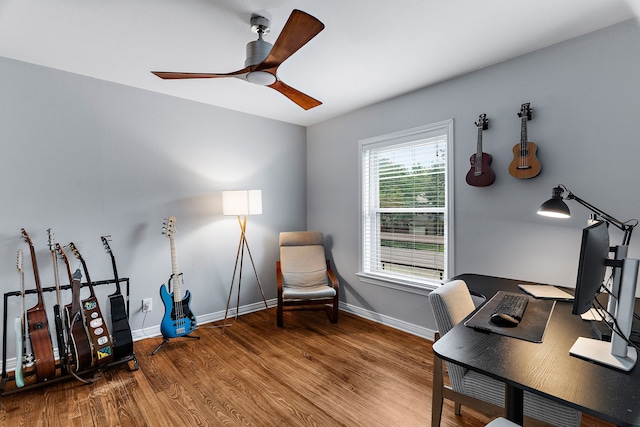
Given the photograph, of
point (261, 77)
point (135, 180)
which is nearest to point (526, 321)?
point (261, 77)

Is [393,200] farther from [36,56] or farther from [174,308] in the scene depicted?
[36,56]

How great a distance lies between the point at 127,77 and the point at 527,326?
136 inches

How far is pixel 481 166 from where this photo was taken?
2641mm

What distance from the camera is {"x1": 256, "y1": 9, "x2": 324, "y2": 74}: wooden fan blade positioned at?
145cm

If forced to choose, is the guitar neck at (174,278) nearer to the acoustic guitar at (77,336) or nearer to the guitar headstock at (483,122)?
the acoustic guitar at (77,336)

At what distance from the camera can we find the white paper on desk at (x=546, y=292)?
189 centimetres

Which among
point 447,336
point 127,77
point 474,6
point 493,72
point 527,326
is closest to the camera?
point 447,336

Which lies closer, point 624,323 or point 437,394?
point 624,323

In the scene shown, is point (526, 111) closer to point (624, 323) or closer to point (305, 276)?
point (624, 323)

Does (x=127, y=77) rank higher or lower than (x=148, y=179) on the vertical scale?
higher

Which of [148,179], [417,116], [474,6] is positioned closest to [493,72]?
[417,116]

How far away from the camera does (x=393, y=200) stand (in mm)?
3539

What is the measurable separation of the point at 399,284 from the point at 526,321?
187 cm

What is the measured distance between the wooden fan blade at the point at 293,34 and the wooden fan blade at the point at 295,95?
0.32m
